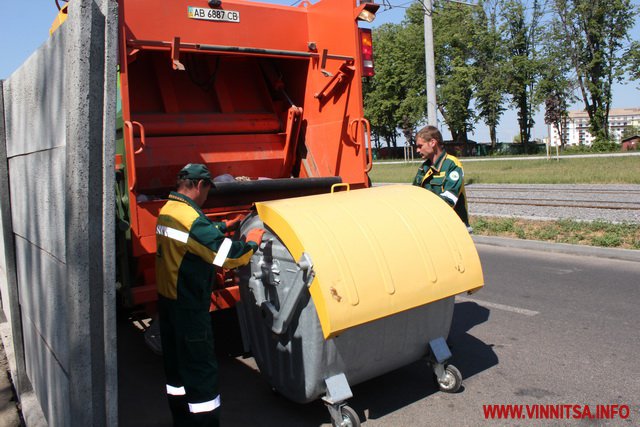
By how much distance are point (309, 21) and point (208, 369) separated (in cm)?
358

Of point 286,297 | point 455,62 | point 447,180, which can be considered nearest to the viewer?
point 286,297

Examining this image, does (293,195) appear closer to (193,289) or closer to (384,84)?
A: (193,289)

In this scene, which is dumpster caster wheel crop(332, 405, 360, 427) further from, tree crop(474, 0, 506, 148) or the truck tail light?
tree crop(474, 0, 506, 148)

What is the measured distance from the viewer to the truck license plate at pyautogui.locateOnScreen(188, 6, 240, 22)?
4.84 meters

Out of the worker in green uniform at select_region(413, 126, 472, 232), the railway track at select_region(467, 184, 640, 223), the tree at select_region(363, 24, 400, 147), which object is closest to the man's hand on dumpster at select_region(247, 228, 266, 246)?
the worker in green uniform at select_region(413, 126, 472, 232)

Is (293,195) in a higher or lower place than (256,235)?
higher

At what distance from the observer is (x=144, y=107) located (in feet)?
17.8

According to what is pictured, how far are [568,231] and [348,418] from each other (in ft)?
23.3

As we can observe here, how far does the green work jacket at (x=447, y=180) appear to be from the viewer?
178 inches

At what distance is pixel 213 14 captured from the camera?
495 cm

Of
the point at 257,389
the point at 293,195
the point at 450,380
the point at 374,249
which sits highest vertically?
the point at 293,195

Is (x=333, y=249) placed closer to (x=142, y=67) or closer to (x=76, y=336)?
(x=76, y=336)

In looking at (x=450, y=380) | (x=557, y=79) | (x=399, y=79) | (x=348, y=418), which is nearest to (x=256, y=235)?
(x=348, y=418)

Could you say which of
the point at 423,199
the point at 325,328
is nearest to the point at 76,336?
the point at 325,328
